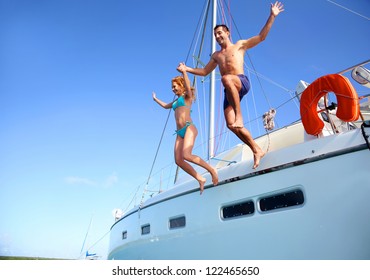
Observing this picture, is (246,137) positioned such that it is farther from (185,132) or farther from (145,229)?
(145,229)

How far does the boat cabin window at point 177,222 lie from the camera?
3.78 metres

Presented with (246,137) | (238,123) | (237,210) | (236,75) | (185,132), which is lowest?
(237,210)

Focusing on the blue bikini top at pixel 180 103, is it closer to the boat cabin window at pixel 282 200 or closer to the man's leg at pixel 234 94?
the man's leg at pixel 234 94

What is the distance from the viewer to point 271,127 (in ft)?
16.2

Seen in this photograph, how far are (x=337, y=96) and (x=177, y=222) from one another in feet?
8.20

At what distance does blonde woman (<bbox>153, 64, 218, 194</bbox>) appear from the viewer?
3.32 meters

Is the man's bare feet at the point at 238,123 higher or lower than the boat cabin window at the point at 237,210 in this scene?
higher

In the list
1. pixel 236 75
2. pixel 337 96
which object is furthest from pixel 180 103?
pixel 337 96

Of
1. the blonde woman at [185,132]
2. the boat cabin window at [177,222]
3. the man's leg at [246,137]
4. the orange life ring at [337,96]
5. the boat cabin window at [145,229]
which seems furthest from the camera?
the boat cabin window at [145,229]

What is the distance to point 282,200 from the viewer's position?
2752 mm

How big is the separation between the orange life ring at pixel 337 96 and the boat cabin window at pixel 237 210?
991 mm

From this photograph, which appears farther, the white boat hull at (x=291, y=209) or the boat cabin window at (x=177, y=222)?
the boat cabin window at (x=177, y=222)

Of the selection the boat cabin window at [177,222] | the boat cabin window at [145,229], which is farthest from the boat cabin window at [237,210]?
the boat cabin window at [145,229]
